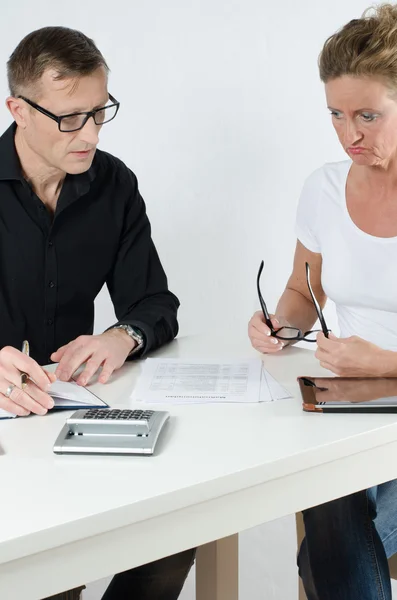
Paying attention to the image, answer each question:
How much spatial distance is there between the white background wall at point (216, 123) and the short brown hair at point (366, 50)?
1010mm

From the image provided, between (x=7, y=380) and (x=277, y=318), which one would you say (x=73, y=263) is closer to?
(x=277, y=318)

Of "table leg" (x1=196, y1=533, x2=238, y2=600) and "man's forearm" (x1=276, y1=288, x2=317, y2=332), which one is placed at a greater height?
"man's forearm" (x1=276, y1=288, x2=317, y2=332)

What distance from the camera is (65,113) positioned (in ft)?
6.14

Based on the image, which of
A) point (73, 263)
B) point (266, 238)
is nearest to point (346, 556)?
point (73, 263)

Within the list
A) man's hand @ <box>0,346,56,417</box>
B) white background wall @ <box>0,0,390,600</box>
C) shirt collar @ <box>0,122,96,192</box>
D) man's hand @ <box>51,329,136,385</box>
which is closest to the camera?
man's hand @ <box>0,346,56,417</box>

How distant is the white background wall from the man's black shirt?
2.85 feet

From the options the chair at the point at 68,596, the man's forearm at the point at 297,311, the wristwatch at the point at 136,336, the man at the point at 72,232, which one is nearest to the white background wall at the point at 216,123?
the man at the point at 72,232

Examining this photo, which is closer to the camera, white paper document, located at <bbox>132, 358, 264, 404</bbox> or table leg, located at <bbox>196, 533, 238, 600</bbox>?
white paper document, located at <bbox>132, 358, 264, 404</bbox>

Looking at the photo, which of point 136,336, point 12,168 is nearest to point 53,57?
point 12,168

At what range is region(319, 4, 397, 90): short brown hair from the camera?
170 cm

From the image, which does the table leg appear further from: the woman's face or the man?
the woman's face

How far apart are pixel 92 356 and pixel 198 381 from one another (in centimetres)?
22

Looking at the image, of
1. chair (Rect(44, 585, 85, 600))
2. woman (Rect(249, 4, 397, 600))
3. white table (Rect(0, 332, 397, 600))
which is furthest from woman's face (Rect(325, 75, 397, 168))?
chair (Rect(44, 585, 85, 600))

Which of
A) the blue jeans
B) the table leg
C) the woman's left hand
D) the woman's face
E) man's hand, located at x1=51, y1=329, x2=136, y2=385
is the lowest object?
the table leg
